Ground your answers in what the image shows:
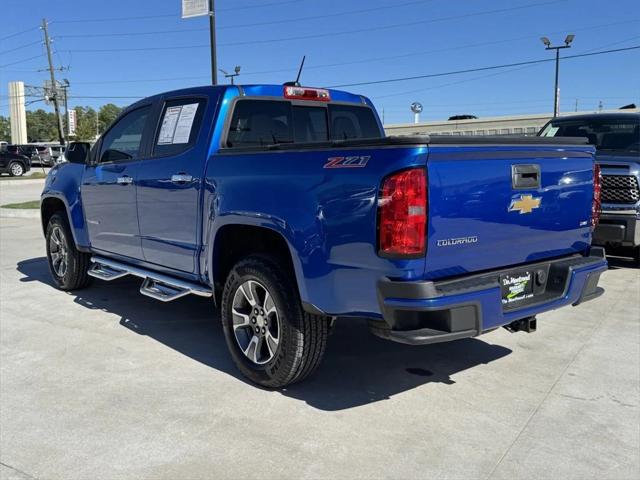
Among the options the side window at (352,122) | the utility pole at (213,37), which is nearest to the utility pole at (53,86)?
the utility pole at (213,37)

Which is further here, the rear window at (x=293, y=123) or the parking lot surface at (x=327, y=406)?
the rear window at (x=293, y=123)

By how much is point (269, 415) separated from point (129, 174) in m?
2.68

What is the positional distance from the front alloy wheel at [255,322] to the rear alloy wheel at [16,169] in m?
33.4

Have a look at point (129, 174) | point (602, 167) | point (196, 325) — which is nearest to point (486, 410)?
point (196, 325)

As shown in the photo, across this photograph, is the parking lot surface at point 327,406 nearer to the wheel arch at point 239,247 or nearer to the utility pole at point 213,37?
the wheel arch at point 239,247

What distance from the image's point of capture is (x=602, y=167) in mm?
7469

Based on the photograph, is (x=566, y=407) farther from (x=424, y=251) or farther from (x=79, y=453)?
(x=79, y=453)

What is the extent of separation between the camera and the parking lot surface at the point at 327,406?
9.98ft

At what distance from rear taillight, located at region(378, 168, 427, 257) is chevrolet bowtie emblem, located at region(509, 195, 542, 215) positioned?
728 mm

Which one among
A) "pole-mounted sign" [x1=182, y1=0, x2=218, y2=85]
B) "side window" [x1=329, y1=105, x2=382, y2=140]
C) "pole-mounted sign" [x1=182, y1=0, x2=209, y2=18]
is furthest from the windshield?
"pole-mounted sign" [x1=182, y1=0, x2=209, y2=18]

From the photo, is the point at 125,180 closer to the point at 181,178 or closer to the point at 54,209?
the point at 181,178

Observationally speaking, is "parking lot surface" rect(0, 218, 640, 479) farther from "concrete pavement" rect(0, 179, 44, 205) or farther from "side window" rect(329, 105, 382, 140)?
"concrete pavement" rect(0, 179, 44, 205)

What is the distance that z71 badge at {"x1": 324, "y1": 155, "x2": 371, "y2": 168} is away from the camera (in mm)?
3104

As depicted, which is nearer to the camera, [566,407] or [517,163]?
[517,163]
